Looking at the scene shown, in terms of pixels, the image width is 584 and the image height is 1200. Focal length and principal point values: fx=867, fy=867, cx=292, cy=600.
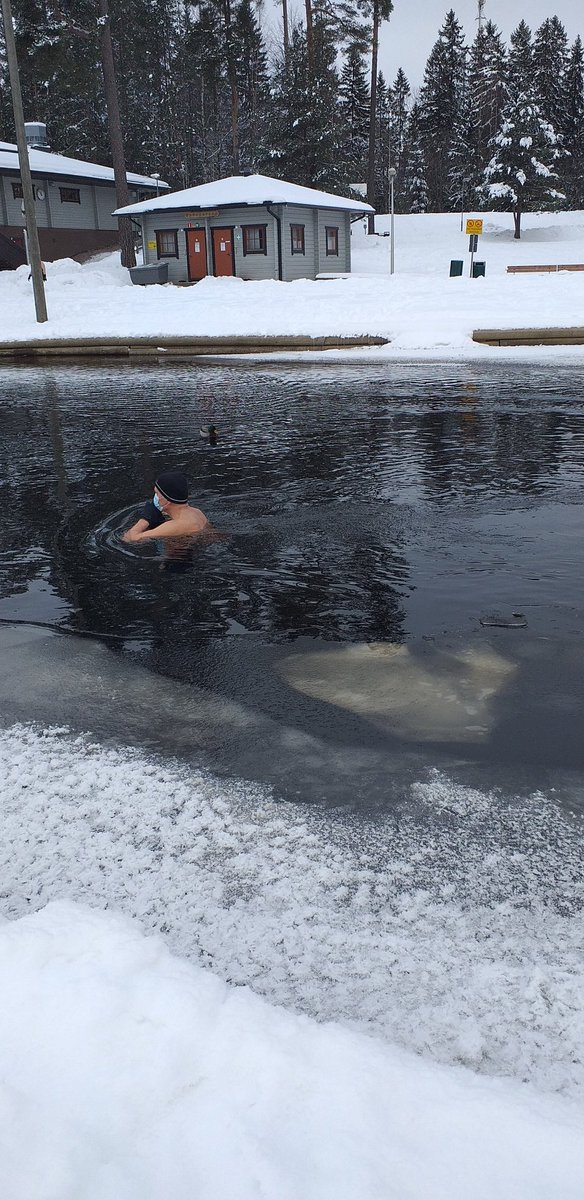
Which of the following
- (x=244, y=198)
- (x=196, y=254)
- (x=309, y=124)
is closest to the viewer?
(x=244, y=198)

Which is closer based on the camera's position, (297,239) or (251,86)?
(297,239)

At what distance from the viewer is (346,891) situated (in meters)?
3.06

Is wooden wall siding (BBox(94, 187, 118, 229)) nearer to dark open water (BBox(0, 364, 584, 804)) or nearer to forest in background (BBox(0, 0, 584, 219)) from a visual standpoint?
forest in background (BBox(0, 0, 584, 219))

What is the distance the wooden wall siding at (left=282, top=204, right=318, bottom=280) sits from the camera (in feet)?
119

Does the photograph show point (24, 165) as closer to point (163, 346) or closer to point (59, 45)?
point (163, 346)

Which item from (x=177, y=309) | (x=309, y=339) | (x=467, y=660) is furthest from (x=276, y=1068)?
(x=177, y=309)

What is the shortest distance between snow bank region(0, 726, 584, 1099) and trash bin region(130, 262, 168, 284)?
35328 mm

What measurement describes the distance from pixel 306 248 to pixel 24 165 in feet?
56.3

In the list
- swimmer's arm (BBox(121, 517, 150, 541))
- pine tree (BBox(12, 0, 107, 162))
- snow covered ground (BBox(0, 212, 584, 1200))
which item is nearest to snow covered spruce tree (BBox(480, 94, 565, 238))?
pine tree (BBox(12, 0, 107, 162))

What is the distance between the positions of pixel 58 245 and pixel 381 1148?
A: 4767cm

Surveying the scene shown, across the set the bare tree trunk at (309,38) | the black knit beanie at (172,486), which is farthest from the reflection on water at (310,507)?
the bare tree trunk at (309,38)

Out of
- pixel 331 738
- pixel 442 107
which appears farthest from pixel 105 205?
pixel 331 738

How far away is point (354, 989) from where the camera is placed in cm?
261

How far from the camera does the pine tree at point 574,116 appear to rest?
2682 inches
